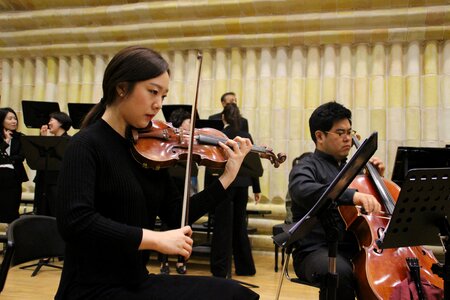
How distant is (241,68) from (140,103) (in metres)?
5.57

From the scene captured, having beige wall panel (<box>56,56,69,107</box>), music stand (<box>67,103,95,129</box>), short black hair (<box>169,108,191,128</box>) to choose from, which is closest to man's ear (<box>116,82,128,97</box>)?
short black hair (<box>169,108,191,128</box>)

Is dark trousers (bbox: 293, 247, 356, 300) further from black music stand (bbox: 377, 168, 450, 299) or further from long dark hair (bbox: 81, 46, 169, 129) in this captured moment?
long dark hair (bbox: 81, 46, 169, 129)

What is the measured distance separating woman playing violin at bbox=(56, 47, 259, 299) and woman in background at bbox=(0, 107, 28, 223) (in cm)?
430

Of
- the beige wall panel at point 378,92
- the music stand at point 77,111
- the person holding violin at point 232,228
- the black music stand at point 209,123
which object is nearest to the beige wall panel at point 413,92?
the beige wall panel at point 378,92

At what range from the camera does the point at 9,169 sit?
5.77 metres

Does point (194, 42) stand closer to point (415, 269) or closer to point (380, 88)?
point (380, 88)

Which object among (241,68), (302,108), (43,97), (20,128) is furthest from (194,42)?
(20,128)

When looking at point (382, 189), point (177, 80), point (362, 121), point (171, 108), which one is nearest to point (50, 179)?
point (171, 108)

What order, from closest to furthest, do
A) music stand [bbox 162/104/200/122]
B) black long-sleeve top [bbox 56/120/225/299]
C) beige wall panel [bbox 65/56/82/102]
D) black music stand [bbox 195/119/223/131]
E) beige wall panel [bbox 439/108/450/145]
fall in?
black long-sleeve top [bbox 56/120/225/299]
black music stand [bbox 195/119/223/131]
music stand [bbox 162/104/200/122]
beige wall panel [bbox 439/108/450/145]
beige wall panel [bbox 65/56/82/102]

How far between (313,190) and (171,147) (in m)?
0.93

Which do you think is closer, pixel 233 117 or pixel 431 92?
pixel 233 117

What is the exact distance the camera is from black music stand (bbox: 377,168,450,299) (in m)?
2.15

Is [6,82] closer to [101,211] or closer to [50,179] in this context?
[50,179]

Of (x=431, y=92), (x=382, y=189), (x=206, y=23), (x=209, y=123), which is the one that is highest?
(x=206, y=23)
